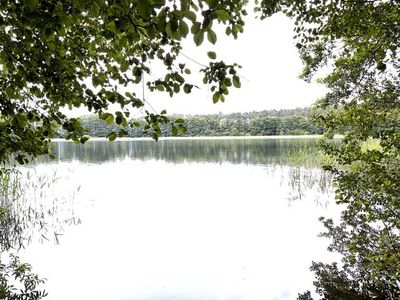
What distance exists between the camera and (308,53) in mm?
6051

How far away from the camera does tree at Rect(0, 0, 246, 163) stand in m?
1.91

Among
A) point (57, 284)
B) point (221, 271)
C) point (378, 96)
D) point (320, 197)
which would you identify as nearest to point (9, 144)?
point (378, 96)

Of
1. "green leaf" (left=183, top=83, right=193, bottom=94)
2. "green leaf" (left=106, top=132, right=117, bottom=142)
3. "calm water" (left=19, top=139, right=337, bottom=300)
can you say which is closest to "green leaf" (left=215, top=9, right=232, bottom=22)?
"green leaf" (left=183, top=83, right=193, bottom=94)

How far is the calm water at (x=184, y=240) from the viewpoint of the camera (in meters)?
7.48

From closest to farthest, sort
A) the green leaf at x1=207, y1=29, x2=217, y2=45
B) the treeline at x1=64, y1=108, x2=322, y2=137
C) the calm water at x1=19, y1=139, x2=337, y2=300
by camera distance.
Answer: the green leaf at x1=207, y1=29, x2=217, y2=45, the calm water at x1=19, y1=139, x2=337, y2=300, the treeline at x1=64, y1=108, x2=322, y2=137

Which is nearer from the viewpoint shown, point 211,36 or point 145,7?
point 145,7

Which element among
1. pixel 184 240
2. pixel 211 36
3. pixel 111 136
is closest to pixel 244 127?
pixel 184 240

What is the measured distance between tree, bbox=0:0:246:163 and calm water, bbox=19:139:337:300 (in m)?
5.67

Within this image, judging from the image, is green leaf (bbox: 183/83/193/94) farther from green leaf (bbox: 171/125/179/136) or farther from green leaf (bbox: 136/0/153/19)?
green leaf (bbox: 136/0/153/19)

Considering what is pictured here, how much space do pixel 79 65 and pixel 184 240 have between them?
8.37 meters

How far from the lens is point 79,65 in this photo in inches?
112

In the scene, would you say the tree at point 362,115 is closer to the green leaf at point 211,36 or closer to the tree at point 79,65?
the tree at point 79,65

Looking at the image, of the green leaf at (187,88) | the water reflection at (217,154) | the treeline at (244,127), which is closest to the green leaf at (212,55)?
the green leaf at (187,88)

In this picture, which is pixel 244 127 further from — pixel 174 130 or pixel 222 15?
pixel 222 15
